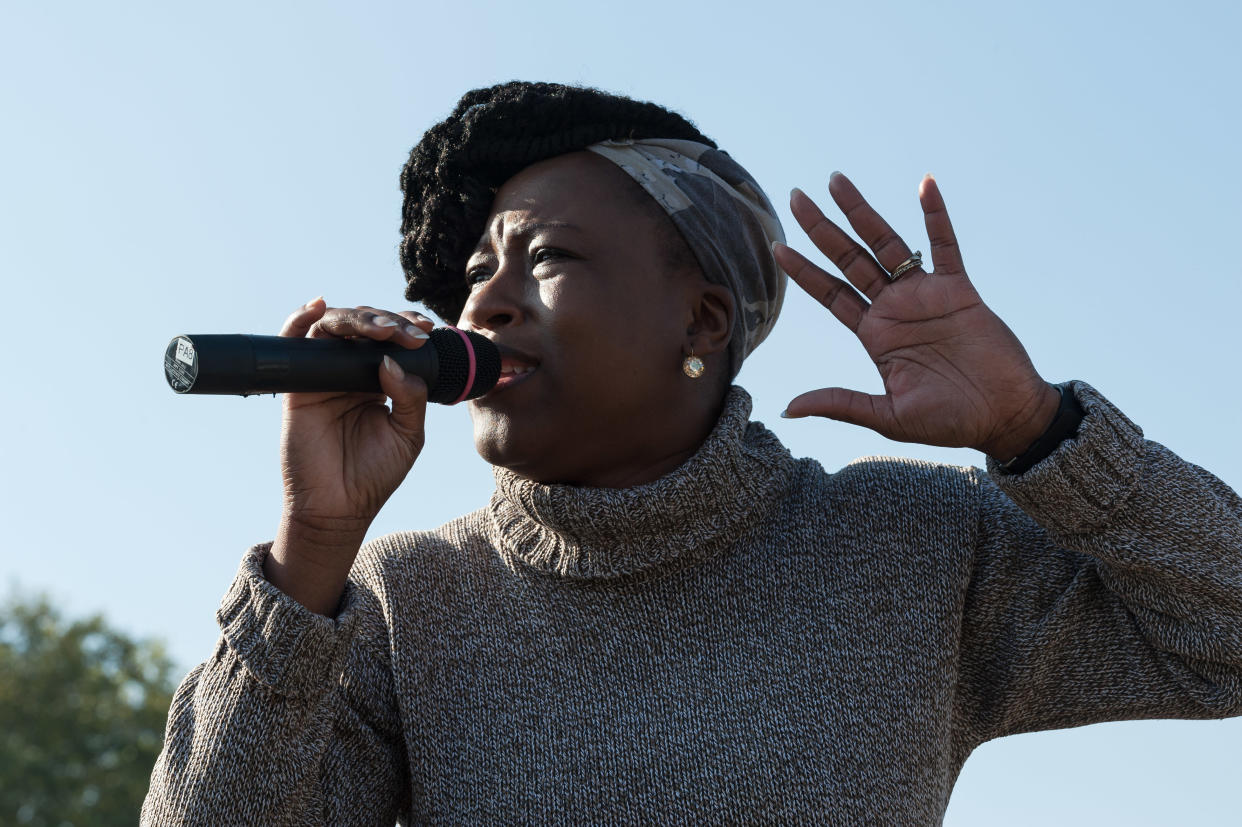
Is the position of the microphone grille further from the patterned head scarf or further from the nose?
the patterned head scarf

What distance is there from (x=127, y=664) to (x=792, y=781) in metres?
22.1

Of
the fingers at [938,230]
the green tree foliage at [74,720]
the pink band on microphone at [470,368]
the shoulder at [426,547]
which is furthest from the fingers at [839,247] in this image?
the green tree foliage at [74,720]

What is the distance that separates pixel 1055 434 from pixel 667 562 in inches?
35.3

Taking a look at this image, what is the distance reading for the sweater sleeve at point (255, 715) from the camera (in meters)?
2.94

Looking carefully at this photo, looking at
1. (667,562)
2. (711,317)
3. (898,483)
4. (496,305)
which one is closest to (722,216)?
(711,317)

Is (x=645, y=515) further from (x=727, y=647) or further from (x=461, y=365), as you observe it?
(x=461, y=365)

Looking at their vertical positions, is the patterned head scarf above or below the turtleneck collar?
above

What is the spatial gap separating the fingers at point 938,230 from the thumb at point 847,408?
0.31 meters

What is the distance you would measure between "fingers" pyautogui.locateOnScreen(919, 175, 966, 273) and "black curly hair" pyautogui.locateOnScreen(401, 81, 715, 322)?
71cm

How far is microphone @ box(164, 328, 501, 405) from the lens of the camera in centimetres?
269

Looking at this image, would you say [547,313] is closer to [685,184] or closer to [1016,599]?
[685,184]

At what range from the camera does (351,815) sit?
3248 mm

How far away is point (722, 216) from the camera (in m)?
3.78

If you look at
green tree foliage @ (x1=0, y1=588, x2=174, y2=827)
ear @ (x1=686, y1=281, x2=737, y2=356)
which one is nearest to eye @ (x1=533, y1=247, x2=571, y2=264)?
ear @ (x1=686, y1=281, x2=737, y2=356)
